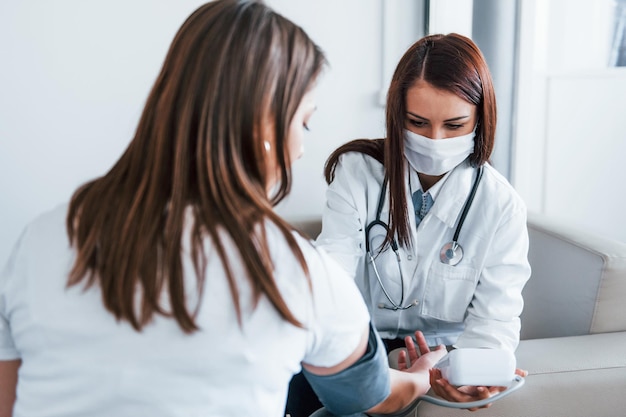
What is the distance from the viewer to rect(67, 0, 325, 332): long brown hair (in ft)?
2.22

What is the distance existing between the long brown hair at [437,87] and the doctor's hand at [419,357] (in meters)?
0.25

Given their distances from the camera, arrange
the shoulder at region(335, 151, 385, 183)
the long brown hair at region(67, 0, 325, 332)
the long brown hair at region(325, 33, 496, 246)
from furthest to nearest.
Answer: the shoulder at region(335, 151, 385, 183) < the long brown hair at region(325, 33, 496, 246) < the long brown hair at region(67, 0, 325, 332)

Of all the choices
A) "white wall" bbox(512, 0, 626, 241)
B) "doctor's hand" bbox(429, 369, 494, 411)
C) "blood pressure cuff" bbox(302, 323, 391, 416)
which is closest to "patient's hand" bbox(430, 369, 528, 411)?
"doctor's hand" bbox(429, 369, 494, 411)

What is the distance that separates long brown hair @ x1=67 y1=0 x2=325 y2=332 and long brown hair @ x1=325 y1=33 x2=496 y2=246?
2.21 feet

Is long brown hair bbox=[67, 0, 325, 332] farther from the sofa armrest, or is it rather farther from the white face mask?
the sofa armrest

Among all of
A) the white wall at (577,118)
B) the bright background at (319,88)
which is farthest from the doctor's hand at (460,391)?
the white wall at (577,118)

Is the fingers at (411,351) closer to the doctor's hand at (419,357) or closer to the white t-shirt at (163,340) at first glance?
the doctor's hand at (419,357)

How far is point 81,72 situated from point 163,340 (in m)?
1.64

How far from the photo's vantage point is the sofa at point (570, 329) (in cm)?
116

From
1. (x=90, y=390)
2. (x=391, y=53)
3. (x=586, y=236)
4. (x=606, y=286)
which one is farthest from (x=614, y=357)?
(x=391, y=53)

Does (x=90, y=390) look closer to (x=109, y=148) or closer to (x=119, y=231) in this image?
(x=119, y=231)

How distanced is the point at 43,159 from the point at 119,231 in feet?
5.22

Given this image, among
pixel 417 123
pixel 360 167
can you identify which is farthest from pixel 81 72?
pixel 417 123

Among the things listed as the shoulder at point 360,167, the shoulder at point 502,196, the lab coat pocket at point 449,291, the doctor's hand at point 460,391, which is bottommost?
the doctor's hand at point 460,391
